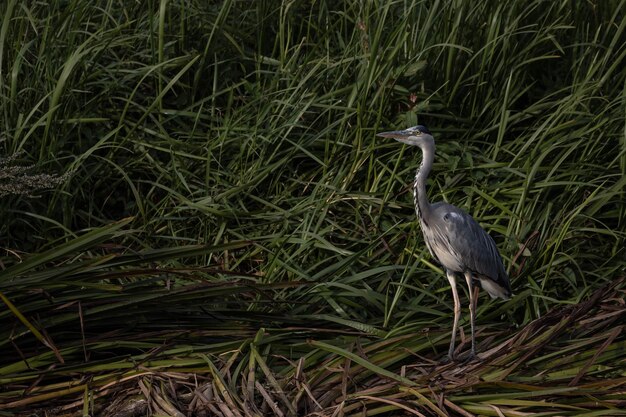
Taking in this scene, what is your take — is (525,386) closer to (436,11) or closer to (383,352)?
(383,352)

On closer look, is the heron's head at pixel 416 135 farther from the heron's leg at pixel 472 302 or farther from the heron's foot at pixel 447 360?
the heron's foot at pixel 447 360

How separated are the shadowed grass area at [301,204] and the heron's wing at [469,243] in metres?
0.26

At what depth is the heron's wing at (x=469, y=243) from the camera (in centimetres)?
423

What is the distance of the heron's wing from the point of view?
4.23 meters

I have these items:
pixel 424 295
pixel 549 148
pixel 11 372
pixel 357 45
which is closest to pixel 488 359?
pixel 424 295

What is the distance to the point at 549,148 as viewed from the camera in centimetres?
494

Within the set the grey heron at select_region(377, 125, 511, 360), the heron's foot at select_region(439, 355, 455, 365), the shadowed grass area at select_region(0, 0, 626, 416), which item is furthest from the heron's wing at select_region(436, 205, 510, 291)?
the heron's foot at select_region(439, 355, 455, 365)

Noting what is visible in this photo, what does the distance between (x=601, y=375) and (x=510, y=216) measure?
42.8 inches

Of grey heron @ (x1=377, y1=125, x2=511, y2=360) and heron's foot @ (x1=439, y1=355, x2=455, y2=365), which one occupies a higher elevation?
grey heron @ (x1=377, y1=125, x2=511, y2=360)

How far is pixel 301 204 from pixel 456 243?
1.01m

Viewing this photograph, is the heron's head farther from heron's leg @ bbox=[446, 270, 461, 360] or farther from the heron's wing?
heron's leg @ bbox=[446, 270, 461, 360]

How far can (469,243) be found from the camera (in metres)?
4.23

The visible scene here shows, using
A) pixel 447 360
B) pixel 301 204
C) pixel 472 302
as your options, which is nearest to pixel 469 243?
pixel 472 302

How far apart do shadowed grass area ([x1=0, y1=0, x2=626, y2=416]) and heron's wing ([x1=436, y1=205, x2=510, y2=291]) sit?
0.26 metres
